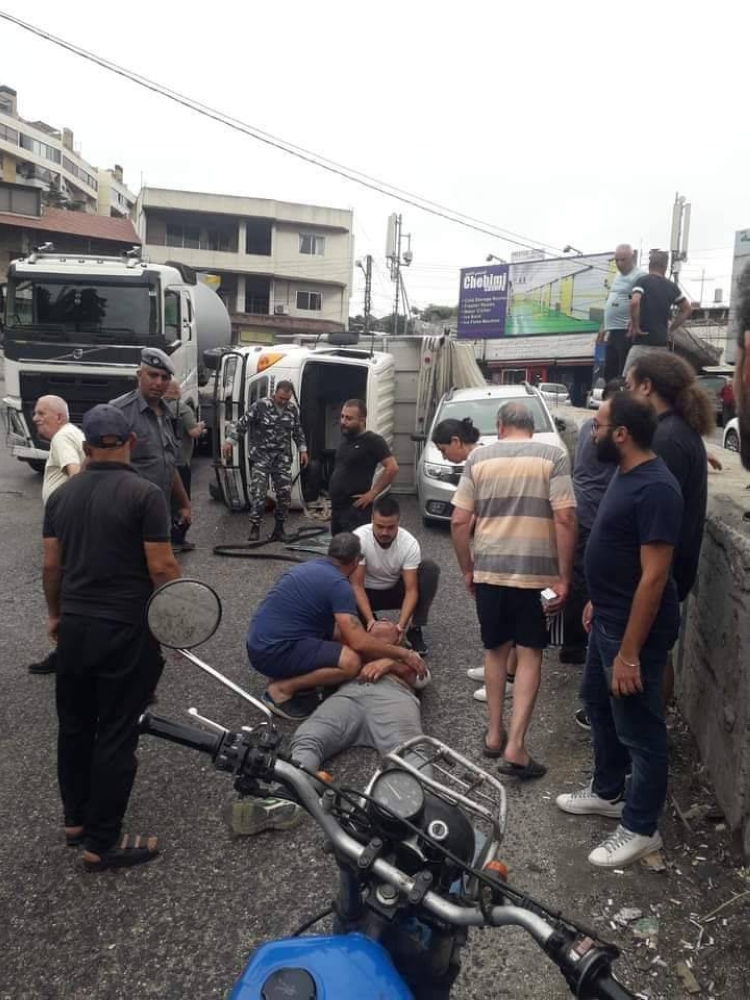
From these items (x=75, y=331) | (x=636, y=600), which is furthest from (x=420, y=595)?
(x=75, y=331)

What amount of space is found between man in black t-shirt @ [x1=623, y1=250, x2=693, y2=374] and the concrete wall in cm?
288

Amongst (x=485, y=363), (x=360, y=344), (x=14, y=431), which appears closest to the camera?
(x=14, y=431)

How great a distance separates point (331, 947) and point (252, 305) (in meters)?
46.0

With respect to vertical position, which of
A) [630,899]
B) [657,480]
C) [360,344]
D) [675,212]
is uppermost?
[675,212]

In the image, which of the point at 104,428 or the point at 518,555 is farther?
the point at 518,555

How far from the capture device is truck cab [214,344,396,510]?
9.66 m

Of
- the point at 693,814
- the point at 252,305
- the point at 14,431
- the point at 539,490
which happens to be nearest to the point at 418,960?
the point at 693,814

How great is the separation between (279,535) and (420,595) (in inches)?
139

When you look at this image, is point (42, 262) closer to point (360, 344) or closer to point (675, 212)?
point (360, 344)

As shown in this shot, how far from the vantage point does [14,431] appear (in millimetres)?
10828

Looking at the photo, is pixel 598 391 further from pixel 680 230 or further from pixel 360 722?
pixel 680 230

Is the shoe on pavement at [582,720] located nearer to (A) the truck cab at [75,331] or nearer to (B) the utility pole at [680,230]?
(A) the truck cab at [75,331]

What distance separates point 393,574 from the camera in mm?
5332

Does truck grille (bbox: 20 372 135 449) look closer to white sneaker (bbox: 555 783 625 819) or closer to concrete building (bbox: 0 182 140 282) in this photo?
white sneaker (bbox: 555 783 625 819)
